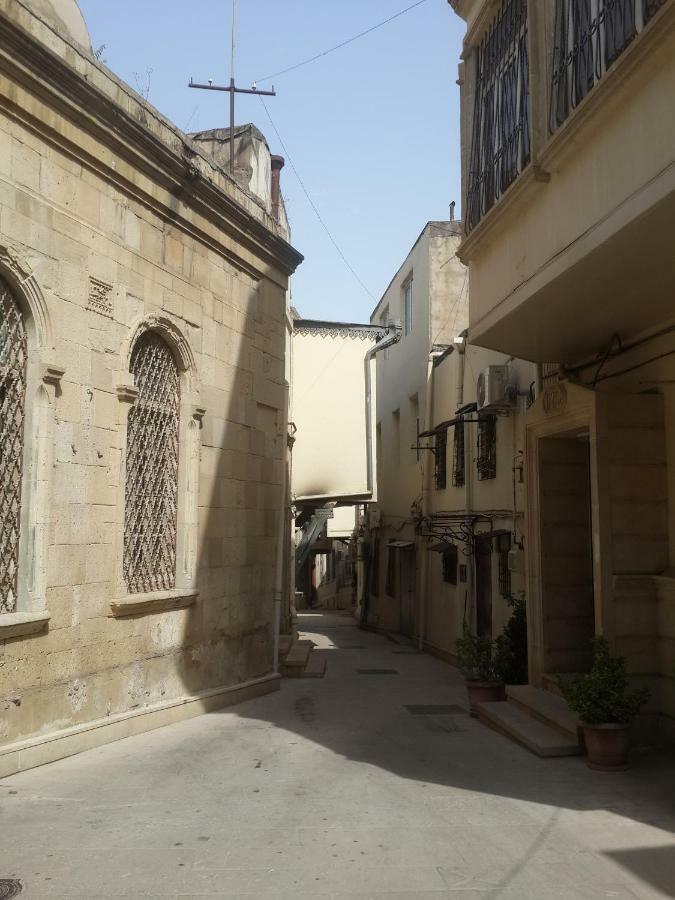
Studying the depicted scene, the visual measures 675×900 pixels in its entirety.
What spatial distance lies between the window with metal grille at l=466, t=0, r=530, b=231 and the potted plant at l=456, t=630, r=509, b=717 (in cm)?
449

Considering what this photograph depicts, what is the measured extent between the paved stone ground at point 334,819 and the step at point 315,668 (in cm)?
364

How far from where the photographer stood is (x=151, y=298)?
26.7 feet

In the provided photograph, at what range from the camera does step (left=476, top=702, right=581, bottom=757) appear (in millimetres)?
6836

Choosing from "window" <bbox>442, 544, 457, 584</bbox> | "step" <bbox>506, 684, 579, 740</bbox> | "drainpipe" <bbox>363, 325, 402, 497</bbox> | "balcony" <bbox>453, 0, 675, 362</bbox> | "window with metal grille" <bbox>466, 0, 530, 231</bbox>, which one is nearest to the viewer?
"balcony" <bbox>453, 0, 675, 362</bbox>

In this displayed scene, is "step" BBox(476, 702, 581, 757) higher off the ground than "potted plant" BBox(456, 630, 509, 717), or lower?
lower

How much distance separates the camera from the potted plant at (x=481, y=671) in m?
8.92

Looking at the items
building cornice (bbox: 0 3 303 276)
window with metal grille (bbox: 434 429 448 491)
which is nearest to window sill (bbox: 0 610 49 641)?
building cornice (bbox: 0 3 303 276)

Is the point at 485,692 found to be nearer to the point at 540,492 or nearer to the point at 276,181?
the point at 540,492

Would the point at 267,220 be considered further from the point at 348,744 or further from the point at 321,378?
the point at 321,378

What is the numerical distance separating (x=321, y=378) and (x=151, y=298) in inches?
454

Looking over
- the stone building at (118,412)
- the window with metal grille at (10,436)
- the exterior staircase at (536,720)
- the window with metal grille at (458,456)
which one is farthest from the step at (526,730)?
the window with metal grille at (458,456)

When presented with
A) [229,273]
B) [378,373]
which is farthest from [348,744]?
[378,373]

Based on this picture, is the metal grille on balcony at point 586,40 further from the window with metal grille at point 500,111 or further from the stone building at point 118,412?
the stone building at point 118,412

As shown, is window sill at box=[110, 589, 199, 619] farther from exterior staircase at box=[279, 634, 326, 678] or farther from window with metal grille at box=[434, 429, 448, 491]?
window with metal grille at box=[434, 429, 448, 491]
